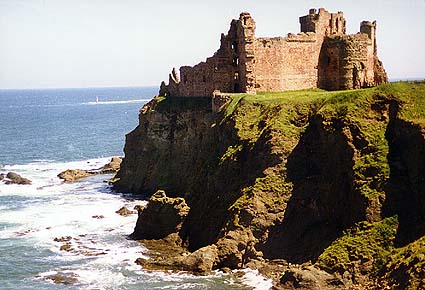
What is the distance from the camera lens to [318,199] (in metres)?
47.4

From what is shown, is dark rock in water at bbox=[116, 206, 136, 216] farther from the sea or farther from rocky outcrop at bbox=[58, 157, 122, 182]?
rocky outcrop at bbox=[58, 157, 122, 182]

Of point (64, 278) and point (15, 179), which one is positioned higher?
point (15, 179)

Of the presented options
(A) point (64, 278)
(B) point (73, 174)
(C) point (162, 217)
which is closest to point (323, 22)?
(C) point (162, 217)

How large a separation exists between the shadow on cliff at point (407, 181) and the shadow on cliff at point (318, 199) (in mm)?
2358

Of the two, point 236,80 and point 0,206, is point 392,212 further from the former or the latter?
point 0,206

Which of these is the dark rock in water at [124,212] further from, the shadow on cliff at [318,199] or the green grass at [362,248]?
the green grass at [362,248]

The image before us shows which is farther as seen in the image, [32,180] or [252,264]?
[32,180]

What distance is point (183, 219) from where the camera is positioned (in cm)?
5481

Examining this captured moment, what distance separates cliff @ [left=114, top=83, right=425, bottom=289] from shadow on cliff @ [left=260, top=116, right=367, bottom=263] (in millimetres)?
78

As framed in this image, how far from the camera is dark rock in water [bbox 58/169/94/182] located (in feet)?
286

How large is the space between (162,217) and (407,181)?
2144 centimetres

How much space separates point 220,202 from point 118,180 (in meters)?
29.9

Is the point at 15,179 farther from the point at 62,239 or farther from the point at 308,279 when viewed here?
the point at 308,279

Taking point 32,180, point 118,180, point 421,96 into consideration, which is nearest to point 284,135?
point 421,96
